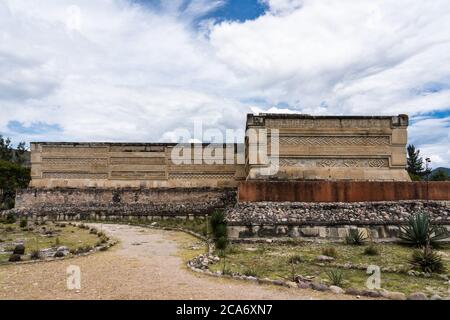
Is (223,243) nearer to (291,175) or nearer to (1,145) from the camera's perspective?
(291,175)

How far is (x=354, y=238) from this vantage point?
11.4 m

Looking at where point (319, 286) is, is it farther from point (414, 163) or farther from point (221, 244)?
point (414, 163)

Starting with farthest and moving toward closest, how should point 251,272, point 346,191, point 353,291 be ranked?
point 346,191, point 251,272, point 353,291

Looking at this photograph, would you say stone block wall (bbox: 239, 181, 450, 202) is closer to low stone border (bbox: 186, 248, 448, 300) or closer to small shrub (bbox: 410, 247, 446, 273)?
small shrub (bbox: 410, 247, 446, 273)

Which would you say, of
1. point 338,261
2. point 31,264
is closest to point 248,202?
point 338,261

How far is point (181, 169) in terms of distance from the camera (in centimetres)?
2244

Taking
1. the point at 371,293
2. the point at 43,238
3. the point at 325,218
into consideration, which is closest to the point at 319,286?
the point at 371,293

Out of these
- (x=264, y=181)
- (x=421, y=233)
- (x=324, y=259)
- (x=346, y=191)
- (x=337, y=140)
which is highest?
(x=337, y=140)

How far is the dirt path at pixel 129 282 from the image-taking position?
19.5ft

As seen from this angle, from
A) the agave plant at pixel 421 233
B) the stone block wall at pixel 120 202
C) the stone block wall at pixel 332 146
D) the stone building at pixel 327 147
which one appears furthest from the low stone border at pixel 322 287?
the stone block wall at pixel 120 202

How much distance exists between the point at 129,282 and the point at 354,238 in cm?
738

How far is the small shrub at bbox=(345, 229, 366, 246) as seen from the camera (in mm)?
11341

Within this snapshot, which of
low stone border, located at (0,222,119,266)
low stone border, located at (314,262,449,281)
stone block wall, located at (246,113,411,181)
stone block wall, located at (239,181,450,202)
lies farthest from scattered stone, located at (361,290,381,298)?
stone block wall, located at (246,113,411,181)
